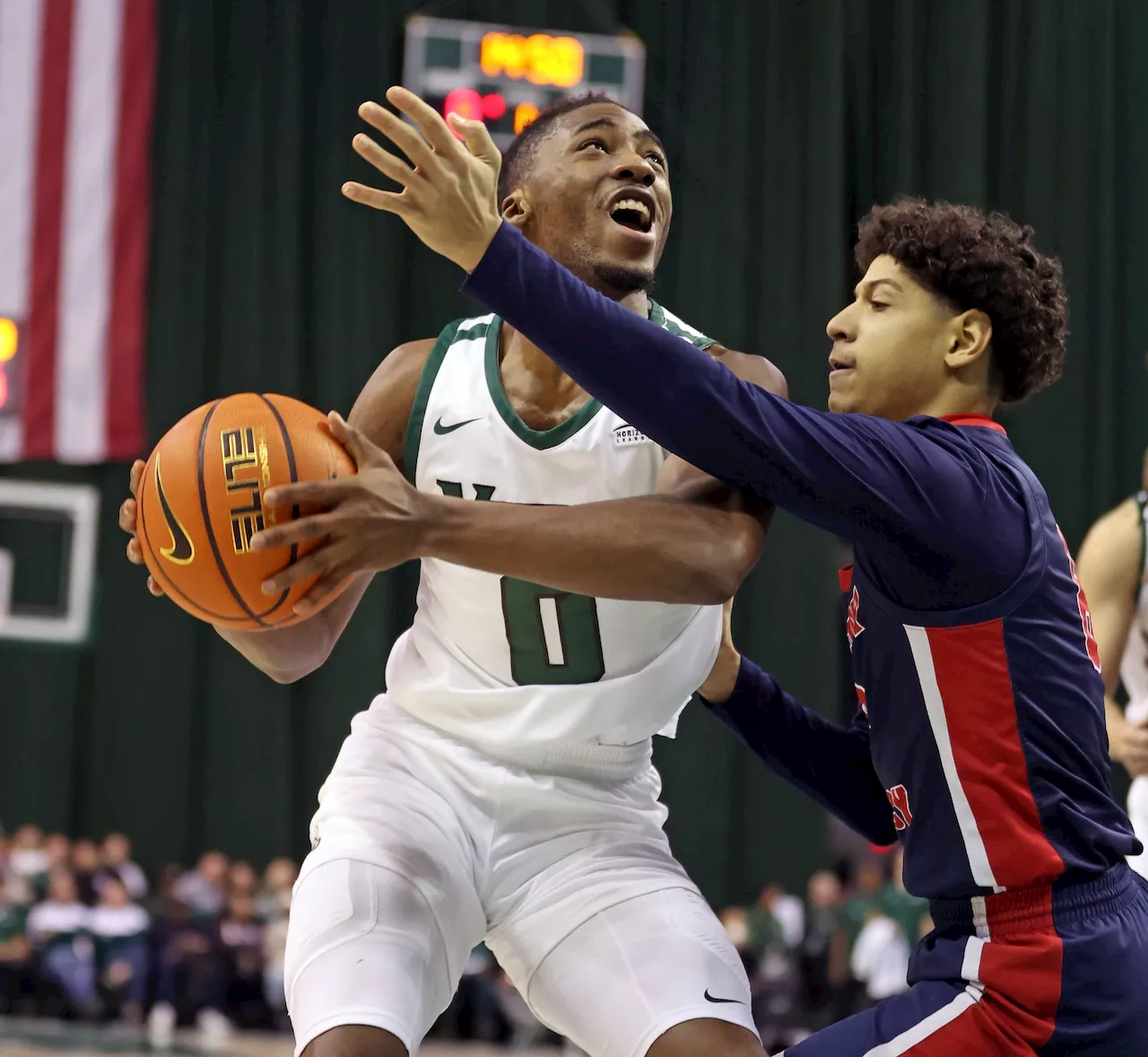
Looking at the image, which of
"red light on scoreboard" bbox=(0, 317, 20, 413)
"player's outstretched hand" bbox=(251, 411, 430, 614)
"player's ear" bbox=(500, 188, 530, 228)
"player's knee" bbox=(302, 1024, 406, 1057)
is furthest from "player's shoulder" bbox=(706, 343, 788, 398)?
"red light on scoreboard" bbox=(0, 317, 20, 413)

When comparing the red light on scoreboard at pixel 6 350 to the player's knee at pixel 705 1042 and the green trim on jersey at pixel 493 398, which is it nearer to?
the green trim on jersey at pixel 493 398

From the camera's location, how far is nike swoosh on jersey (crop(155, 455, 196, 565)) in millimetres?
2607

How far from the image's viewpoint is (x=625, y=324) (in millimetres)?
2398

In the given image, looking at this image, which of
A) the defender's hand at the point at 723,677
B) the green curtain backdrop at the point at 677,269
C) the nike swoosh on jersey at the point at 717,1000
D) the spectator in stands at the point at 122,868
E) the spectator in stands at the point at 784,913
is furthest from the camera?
the green curtain backdrop at the point at 677,269

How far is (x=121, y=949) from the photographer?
10281mm

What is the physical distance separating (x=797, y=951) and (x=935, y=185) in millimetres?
5993

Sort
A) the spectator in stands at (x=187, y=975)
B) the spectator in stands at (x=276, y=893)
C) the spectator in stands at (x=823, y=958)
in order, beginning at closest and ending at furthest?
the spectator in stands at (x=187, y=975) < the spectator in stands at (x=823, y=958) < the spectator in stands at (x=276, y=893)

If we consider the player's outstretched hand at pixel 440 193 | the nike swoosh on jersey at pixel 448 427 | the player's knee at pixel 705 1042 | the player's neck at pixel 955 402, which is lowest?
the player's knee at pixel 705 1042

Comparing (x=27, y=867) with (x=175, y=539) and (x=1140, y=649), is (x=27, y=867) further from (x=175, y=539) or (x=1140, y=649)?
(x=175, y=539)

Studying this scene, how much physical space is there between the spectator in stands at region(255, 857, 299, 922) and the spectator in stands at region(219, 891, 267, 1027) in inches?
4.9

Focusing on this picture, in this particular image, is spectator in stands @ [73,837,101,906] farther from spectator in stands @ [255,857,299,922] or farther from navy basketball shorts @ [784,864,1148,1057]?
navy basketball shorts @ [784,864,1148,1057]

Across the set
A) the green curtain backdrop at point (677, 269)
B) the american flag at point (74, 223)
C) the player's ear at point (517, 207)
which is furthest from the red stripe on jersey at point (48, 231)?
the player's ear at point (517, 207)

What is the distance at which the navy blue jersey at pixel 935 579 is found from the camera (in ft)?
7.89

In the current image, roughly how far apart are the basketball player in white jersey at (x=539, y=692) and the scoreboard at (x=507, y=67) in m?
7.25
